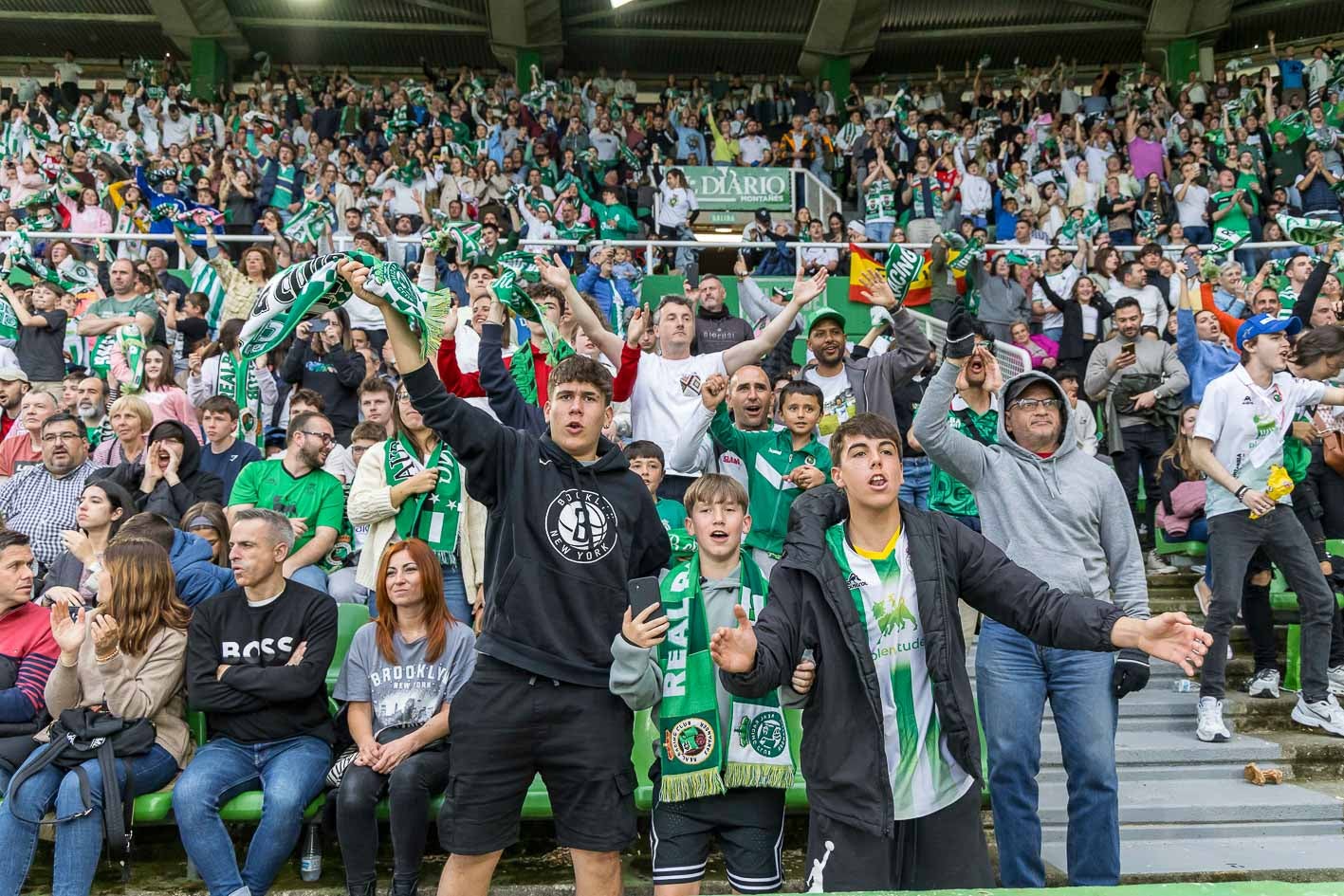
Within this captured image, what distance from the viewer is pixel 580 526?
322 centimetres

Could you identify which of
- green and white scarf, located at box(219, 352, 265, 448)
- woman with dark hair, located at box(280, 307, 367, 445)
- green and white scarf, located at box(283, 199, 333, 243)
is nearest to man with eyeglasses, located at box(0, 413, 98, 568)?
green and white scarf, located at box(219, 352, 265, 448)

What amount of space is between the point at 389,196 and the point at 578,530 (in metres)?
10.8

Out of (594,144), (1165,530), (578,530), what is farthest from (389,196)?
(578,530)

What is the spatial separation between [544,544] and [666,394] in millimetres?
1937

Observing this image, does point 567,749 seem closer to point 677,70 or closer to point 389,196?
point 389,196

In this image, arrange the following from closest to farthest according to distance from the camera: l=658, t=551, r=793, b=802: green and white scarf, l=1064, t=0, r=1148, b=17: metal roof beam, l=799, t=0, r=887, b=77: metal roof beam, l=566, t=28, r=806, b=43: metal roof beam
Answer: l=658, t=551, r=793, b=802: green and white scarf, l=799, t=0, r=887, b=77: metal roof beam, l=1064, t=0, r=1148, b=17: metal roof beam, l=566, t=28, r=806, b=43: metal roof beam

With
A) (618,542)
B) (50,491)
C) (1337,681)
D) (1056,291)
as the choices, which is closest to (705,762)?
(618,542)

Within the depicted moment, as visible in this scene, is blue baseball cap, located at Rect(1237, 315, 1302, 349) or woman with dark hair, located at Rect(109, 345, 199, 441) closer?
blue baseball cap, located at Rect(1237, 315, 1302, 349)

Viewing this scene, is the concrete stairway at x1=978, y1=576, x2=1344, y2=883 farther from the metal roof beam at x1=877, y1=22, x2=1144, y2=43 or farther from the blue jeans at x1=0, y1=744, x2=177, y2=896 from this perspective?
the metal roof beam at x1=877, y1=22, x2=1144, y2=43

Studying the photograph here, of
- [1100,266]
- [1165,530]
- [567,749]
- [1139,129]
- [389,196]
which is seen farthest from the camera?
[1139,129]

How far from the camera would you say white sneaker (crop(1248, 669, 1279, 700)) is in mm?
5844

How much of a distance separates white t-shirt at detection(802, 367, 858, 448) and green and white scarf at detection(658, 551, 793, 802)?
85.6 inches

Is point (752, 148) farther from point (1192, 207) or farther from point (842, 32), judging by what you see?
point (1192, 207)

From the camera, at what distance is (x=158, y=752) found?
4.08 meters
